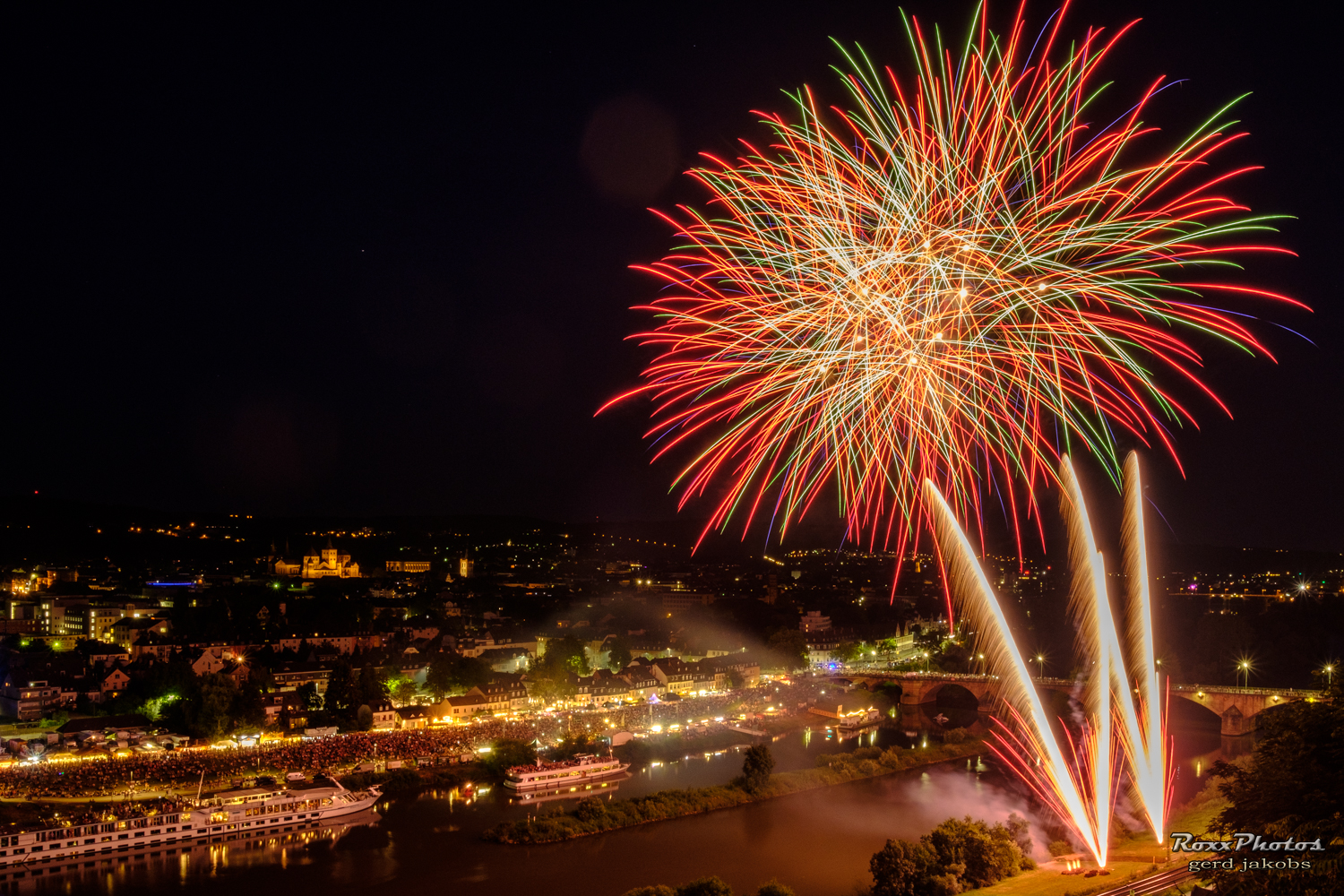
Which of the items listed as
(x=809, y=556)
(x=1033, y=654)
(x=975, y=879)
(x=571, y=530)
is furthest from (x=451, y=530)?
(x=975, y=879)

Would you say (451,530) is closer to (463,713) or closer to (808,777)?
(463,713)

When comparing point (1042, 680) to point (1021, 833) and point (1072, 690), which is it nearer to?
point (1072, 690)

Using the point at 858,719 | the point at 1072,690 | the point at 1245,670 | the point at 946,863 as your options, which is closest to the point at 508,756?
the point at 946,863

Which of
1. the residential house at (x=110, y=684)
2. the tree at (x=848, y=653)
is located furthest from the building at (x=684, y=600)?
the residential house at (x=110, y=684)

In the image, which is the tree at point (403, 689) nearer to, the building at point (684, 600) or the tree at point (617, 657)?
the tree at point (617, 657)

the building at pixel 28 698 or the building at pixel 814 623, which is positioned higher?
the building at pixel 28 698

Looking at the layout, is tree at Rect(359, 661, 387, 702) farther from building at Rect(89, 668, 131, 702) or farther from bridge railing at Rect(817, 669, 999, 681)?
bridge railing at Rect(817, 669, 999, 681)
